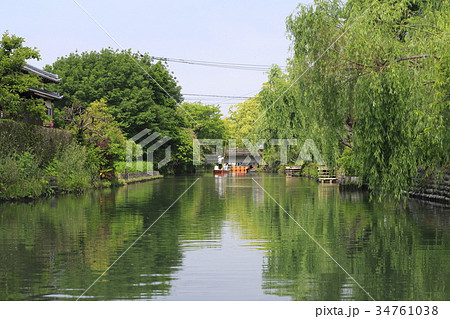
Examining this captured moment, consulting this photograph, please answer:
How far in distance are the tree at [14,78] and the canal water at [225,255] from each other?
40.3ft

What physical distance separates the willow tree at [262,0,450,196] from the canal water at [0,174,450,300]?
222 centimetres

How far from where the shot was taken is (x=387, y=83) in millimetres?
18625

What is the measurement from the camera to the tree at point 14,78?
36.9 meters

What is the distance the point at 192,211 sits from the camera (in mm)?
26719

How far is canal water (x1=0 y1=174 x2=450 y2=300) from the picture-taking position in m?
10.5

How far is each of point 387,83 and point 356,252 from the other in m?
6.03

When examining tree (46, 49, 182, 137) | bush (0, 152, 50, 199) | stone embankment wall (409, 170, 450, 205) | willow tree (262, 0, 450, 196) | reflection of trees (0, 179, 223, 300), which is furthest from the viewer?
tree (46, 49, 182, 137)

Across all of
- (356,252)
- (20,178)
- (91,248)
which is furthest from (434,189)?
(91,248)

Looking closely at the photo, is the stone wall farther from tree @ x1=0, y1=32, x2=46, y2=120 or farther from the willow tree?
the willow tree

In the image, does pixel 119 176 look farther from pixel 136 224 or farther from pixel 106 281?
pixel 106 281

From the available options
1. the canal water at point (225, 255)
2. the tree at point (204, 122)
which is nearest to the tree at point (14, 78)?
the canal water at point (225, 255)

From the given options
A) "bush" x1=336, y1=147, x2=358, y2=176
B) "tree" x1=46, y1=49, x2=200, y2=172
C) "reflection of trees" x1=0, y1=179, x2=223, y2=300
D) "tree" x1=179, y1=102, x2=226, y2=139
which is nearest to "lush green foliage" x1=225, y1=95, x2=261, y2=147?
"tree" x1=179, y1=102, x2=226, y2=139

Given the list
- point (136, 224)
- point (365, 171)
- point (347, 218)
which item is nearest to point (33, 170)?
point (136, 224)

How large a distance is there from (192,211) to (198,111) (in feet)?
316
